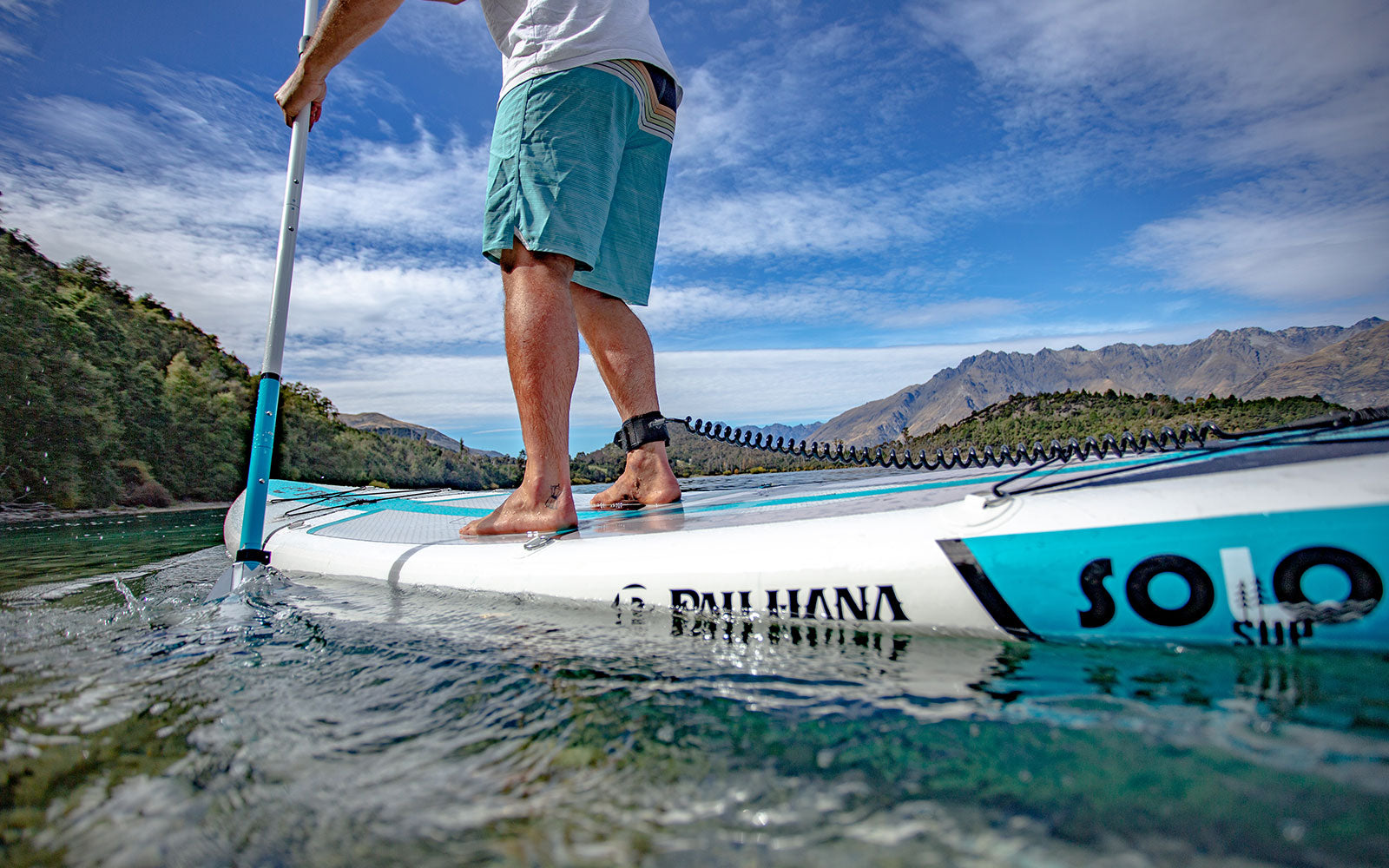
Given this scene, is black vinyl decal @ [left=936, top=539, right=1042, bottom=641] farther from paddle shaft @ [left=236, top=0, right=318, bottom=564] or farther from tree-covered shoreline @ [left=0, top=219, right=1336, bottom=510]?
tree-covered shoreline @ [left=0, top=219, right=1336, bottom=510]

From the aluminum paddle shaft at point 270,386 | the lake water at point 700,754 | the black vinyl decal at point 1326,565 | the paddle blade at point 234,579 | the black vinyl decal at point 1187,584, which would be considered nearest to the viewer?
the lake water at point 700,754

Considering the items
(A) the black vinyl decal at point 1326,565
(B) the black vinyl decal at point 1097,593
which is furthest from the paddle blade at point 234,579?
(A) the black vinyl decal at point 1326,565

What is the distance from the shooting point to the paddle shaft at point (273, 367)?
2664 millimetres

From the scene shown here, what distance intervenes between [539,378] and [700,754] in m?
1.72

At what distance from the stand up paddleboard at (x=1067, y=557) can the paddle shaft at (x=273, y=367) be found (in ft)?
3.63

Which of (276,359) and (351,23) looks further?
(276,359)

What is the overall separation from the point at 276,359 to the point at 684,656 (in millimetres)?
2468

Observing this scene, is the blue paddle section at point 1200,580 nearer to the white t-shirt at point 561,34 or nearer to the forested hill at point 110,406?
the white t-shirt at point 561,34

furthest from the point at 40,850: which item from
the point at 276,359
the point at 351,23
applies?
the point at 351,23

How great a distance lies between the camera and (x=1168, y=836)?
0.66 meters

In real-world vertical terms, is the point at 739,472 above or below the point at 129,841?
above

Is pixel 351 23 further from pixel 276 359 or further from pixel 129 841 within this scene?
pixel 129 841

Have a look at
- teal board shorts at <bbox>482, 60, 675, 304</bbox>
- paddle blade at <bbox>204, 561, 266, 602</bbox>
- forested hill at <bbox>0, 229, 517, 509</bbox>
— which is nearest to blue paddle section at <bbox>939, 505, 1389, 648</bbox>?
teal board shorts at <bbox>482, 60, 675, 304</bbox>

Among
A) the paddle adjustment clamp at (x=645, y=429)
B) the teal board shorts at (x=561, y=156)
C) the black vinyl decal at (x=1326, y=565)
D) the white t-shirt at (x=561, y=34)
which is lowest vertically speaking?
the black vinyl decal at (x=1326, y=565)
